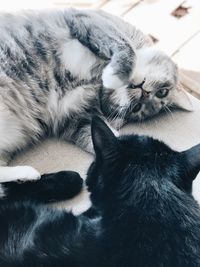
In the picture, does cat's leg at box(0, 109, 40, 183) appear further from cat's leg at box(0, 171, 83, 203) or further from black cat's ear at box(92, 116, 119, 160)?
black cat's ear at box(92, 116, 119, 160)

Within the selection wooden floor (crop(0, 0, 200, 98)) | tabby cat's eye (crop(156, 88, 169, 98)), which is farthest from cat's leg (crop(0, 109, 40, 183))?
wooden floor (crop(0, 0, 200, 98))

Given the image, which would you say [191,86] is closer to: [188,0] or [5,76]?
[188,0]

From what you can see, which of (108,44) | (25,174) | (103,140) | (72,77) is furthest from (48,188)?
(108,44)

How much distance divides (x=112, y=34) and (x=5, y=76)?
474 mm

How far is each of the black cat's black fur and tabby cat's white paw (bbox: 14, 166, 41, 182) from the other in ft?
0.42

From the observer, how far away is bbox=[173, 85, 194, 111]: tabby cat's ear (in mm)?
2137

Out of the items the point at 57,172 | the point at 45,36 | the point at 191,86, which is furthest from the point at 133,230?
the point at 191,86

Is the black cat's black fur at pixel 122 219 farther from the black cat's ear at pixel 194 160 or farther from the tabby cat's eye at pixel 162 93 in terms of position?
the tabby cat's eye at pixel 162 93

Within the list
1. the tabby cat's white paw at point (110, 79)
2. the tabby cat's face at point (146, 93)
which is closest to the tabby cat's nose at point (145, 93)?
the tabby cat's face at point (146, 93)

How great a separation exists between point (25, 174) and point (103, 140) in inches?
16.4

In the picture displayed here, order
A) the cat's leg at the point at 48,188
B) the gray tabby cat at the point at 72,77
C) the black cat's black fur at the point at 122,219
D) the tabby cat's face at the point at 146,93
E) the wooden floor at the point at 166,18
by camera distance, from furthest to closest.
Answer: the wooden floor at the point at 166,18 → the tabby cat's face at the point at 146,93 → the gray tabby cat at the point at 72,77 → the cat's leg at the point at 48,188 → the black cat's black fur at the point at 122,219

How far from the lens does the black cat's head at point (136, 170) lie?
1491mm

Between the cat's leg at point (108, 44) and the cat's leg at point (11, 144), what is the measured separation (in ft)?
1.29

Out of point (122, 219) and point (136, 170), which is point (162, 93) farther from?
point (122, 219)
